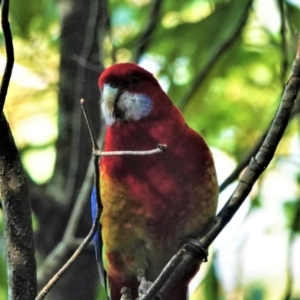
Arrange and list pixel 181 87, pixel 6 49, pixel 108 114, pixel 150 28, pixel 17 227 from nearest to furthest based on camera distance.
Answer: pixel 6 49
pixel 17 227
pixel 108 114
pixel 150 28
pixel 181 87

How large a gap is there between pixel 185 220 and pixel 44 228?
769mm

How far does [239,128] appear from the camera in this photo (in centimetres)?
237

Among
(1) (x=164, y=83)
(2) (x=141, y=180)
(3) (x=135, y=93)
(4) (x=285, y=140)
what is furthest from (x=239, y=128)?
(2) (x=141, y=180)

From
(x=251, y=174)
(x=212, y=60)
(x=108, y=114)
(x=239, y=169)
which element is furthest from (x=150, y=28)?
(x=251, y=174)

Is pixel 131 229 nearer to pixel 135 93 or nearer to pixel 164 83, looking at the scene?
pixel 135 93

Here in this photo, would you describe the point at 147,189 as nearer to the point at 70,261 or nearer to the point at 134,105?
the point at 134,105

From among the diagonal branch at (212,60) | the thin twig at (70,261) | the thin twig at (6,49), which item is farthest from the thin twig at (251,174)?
the diagonal branch at (212,60)

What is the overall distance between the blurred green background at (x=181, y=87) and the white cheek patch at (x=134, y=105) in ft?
1.15

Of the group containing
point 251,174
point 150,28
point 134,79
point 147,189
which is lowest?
point 147,189

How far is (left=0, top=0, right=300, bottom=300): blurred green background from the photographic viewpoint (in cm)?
204

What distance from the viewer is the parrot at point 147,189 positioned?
153 cm

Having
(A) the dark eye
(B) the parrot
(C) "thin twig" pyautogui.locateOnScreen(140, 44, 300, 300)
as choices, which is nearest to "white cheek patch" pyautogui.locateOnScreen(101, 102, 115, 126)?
(B) the parrot

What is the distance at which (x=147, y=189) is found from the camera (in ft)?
5.02

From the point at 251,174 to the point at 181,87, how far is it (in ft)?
3.81
